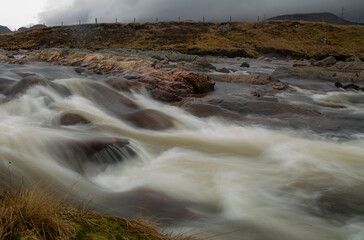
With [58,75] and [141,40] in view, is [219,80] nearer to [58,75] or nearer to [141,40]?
[58,75]

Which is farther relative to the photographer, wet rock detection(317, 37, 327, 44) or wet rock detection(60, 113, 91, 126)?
wet rock detection(317, 37, 327, 44)

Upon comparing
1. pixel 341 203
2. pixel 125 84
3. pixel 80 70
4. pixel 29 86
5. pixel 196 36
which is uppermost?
pixel 196 36

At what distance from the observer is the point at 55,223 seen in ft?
7.13

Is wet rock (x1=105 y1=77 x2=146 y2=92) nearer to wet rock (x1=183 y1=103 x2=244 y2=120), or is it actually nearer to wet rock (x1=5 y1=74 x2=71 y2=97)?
wet rock (x1=5 y1=74 x2=71 y2=97)

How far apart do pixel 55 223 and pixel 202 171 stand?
3.78m

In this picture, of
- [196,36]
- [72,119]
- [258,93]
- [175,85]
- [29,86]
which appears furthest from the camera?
[196,36]

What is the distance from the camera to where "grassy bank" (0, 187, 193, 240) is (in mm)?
2082

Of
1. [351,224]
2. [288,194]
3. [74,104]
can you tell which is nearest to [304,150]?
[288,194]

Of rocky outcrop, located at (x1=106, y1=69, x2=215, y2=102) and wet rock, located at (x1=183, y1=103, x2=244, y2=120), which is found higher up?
rocky outcrop, located at (x1=106, y1=69, x2=215, y2=102)

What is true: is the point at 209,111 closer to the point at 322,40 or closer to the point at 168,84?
the point at 168,84

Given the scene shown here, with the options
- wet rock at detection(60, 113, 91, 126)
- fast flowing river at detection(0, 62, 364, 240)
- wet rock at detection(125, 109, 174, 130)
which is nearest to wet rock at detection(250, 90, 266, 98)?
fast flowing river at detection(0, 62, 364, 240)

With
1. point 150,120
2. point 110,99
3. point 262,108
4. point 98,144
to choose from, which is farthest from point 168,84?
point 98,144

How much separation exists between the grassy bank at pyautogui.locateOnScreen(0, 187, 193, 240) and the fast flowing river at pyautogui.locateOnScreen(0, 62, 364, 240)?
0.99 meters

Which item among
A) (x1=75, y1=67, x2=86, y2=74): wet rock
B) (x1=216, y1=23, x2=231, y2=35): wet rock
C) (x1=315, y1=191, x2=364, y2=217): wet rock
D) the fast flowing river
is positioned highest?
(x1=216, y1=23, x2=231, y2=35): wet rock
